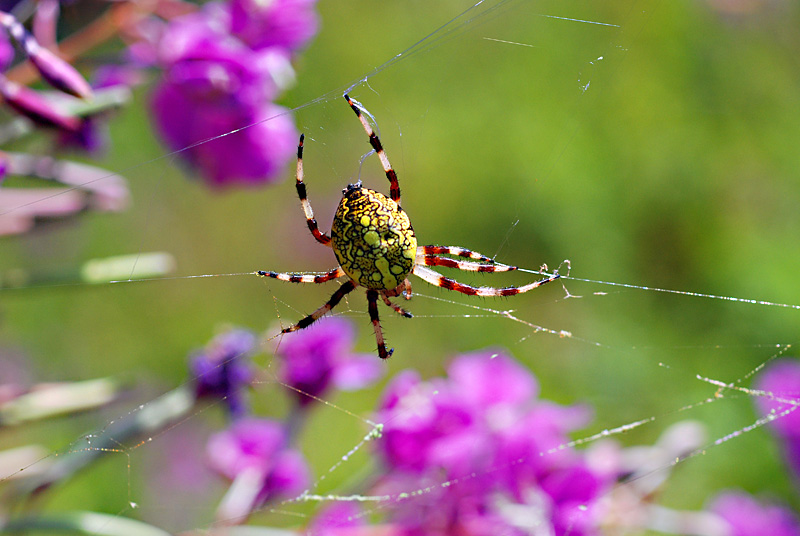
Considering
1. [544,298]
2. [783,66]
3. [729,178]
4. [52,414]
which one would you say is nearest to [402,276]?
[52,414]

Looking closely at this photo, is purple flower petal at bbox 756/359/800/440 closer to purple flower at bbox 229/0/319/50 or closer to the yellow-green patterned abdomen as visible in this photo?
the yellow-green patterned abdomen

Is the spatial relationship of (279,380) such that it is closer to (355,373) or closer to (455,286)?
(355,373)

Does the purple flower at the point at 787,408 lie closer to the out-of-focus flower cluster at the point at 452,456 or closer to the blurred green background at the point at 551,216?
the out-of-focus flower cluster at the point at 452,456

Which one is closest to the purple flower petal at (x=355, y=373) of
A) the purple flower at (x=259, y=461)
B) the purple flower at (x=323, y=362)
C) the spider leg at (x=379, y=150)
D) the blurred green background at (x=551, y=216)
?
the purple flower at (x=323, y=362)

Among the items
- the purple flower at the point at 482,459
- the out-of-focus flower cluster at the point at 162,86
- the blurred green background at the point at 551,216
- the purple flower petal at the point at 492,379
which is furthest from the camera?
the blurred green background at the point at 551,216

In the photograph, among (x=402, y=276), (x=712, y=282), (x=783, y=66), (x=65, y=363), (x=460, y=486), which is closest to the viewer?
(x=460, y=486)

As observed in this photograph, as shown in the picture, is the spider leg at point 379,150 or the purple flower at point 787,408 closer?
the spider leg at point 379,150

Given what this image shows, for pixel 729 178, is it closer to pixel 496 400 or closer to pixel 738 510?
pixel 738 510

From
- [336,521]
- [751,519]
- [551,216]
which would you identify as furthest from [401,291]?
[551,216]
